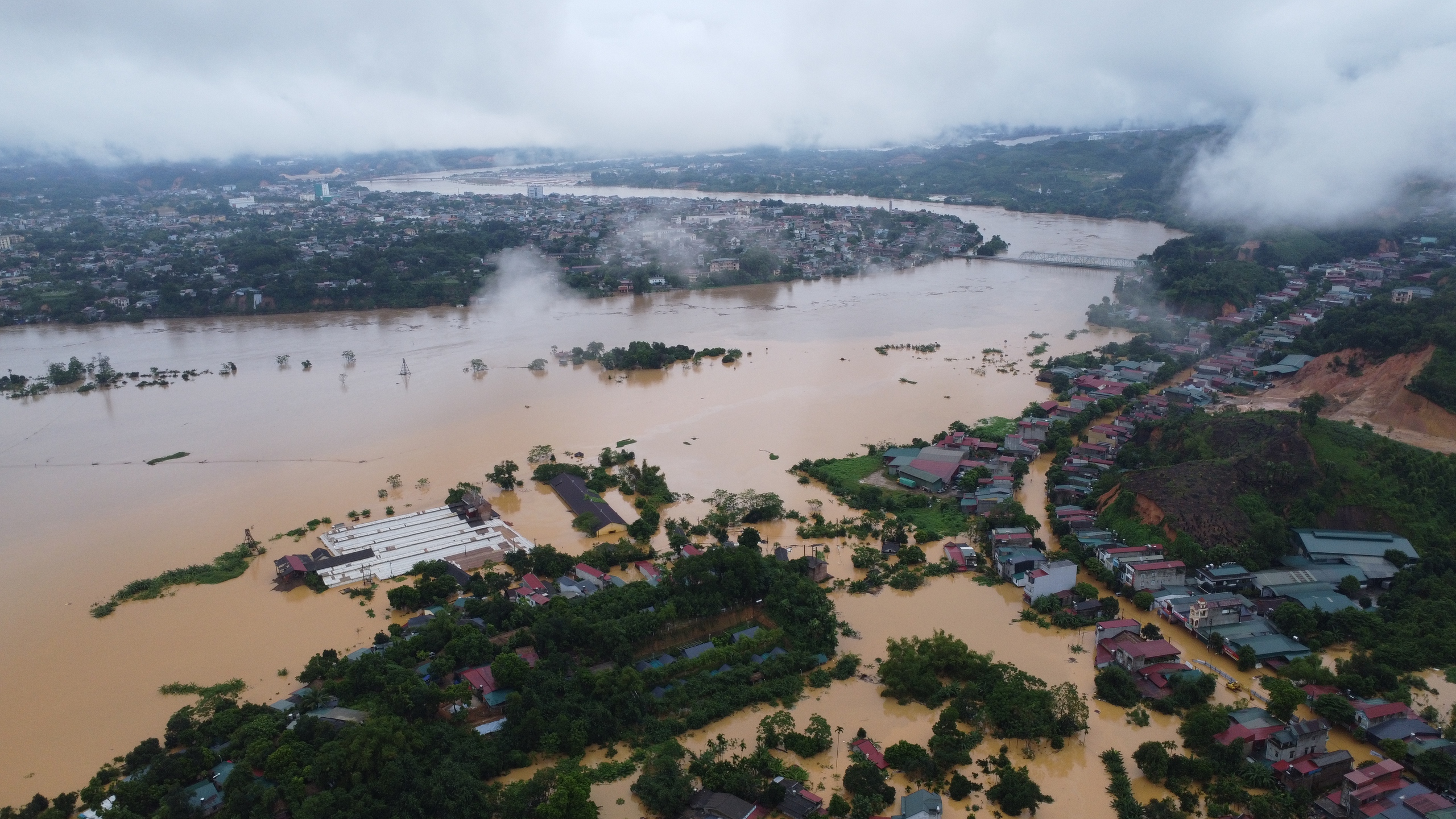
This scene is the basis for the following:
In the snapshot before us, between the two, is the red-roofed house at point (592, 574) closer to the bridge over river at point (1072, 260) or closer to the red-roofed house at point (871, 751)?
the red-roofed house at point (871, 751)

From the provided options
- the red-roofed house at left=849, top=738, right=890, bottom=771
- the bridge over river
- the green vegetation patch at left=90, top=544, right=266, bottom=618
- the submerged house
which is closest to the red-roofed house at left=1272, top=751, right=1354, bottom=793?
the red-roofed house at left=849, top=738, right=890, bottom=771

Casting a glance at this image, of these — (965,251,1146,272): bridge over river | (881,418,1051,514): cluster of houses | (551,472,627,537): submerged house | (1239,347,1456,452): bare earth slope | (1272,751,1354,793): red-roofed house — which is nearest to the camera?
(1272,751,1354,793): red-roofed house

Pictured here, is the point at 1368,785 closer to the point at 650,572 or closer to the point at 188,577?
the point at 650,572

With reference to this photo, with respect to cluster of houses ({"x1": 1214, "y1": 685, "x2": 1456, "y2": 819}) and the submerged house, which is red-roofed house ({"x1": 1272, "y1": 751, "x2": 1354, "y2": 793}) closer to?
cluster of houses ({"x1": 1214, "y1": 685, "x2": 1456, "y2": 819})

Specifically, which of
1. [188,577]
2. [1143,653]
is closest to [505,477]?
[188,577]

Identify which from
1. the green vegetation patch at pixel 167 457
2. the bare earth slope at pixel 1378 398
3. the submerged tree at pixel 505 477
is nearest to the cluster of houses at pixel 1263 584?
the bare earth slope at pixel 1378 398
